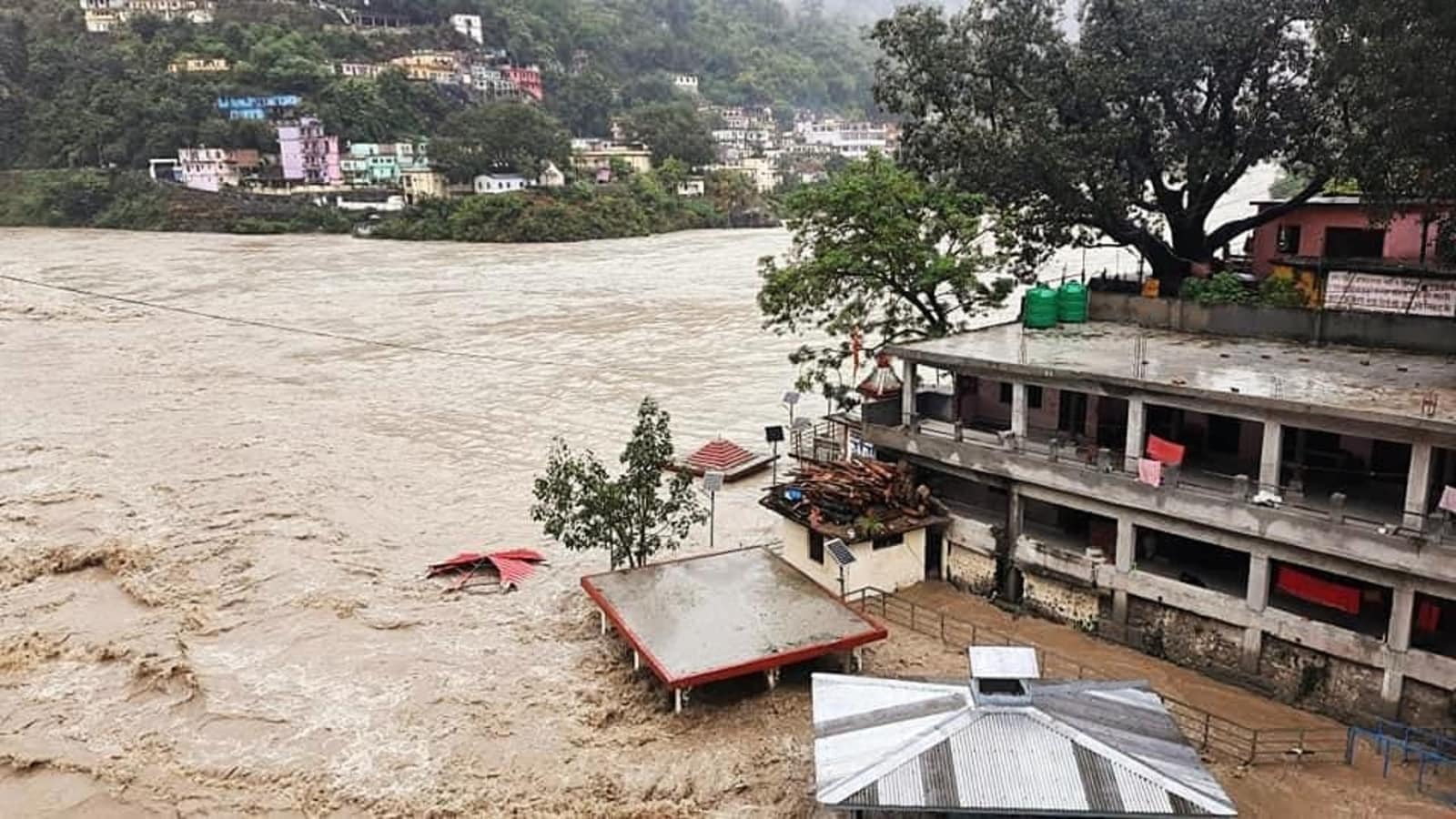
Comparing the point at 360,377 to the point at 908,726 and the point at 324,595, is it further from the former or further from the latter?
the point at 908,726

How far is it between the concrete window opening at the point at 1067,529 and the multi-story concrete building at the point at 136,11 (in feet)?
344

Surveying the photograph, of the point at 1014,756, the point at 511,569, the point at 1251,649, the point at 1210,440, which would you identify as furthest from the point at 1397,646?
the point at 511,569

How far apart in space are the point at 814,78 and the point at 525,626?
16653 cm

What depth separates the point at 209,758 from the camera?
45.0 feet

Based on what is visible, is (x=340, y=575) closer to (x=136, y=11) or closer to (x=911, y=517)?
(x=911, y=517)

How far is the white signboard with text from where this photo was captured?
16.2 m

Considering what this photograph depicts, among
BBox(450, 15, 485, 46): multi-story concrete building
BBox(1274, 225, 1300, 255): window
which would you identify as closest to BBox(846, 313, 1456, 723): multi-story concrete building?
BBox(1274, 225, 1300, 255): window

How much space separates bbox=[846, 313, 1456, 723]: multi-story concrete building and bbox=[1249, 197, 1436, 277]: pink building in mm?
3474

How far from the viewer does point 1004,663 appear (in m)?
10.7

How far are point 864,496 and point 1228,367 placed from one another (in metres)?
5.53

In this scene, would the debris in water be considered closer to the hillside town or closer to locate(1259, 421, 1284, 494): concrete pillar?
the hillside town

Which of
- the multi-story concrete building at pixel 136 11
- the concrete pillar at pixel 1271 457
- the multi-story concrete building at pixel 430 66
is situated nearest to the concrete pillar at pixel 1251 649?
the concrete pillar at pixel 1271 457

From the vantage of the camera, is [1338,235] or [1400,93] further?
[1338,235]

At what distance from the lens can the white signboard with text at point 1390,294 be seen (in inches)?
639
